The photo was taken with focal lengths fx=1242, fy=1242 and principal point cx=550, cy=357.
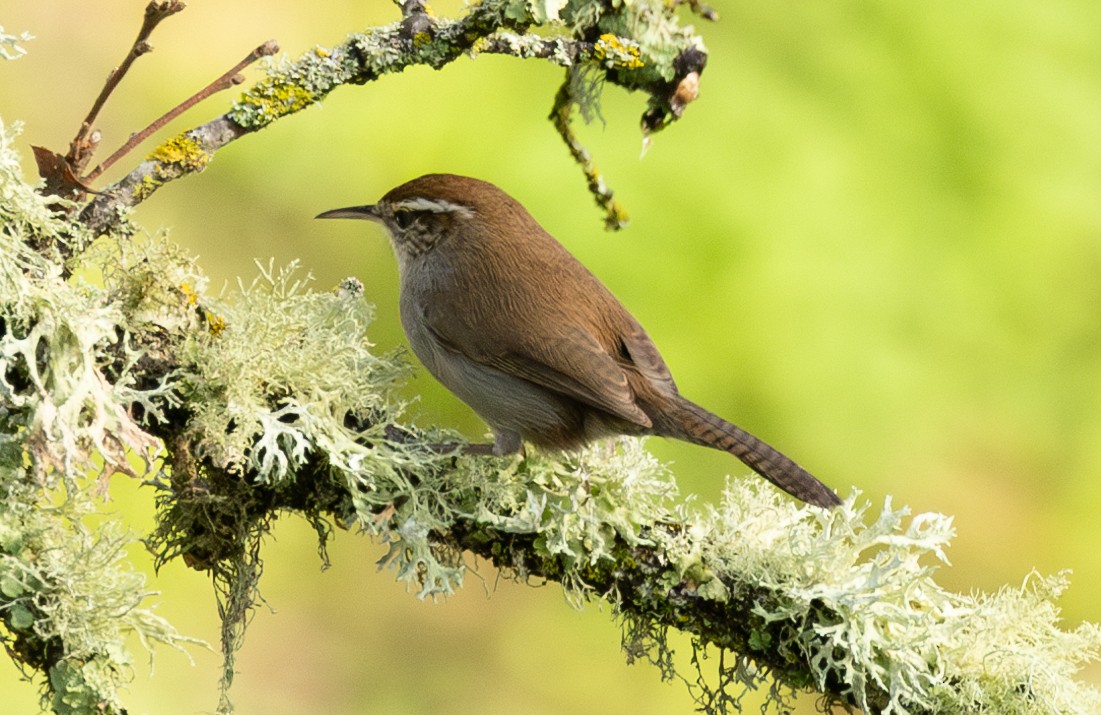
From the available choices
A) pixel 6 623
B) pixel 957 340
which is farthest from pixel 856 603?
pixel 957 340

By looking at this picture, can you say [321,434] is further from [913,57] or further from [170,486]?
[913,57]

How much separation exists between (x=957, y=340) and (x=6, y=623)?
9.14 feet

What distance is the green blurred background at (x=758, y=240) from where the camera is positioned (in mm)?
3623

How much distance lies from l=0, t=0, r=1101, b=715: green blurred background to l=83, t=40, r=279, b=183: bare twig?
144 cm

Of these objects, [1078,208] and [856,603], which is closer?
[856,603]

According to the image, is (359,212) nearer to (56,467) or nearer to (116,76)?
(116,76)

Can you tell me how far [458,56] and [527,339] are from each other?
781mm

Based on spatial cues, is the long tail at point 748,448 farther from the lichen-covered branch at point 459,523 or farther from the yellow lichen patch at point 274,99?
the yellow lichen patch at point 274,99

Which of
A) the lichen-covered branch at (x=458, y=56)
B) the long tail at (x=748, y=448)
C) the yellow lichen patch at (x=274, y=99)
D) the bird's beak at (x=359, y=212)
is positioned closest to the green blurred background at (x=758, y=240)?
the bird's beak at (x=359, y=212)

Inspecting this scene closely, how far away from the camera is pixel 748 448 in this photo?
2.92 meters

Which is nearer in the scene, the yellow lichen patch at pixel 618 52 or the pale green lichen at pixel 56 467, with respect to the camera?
the pale green lichen at pixel 56 467

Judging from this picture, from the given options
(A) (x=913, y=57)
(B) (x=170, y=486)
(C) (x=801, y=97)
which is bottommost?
(B) (x=170, y=486)

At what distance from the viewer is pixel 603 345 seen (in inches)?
120

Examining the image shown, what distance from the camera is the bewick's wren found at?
9.46 ft
